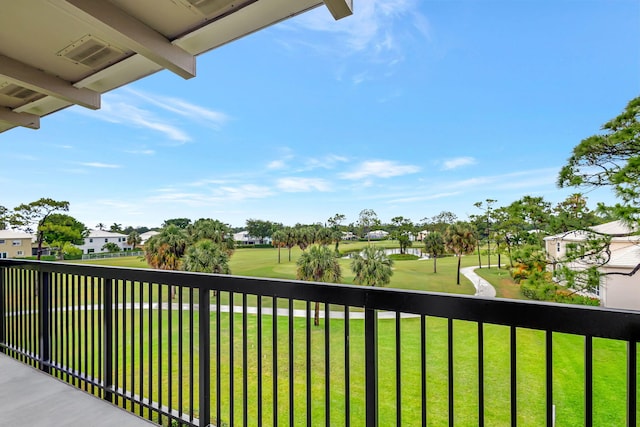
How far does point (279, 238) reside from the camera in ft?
61.7

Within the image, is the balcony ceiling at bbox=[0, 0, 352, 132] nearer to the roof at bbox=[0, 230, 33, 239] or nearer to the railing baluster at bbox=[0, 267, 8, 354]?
the railing baluster at bbox=[0, 267, 8, 354]

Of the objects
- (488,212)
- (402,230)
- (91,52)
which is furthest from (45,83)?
(402,230)

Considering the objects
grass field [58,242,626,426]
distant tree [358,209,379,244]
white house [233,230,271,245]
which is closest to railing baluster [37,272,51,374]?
grass field [58,242,626,426]

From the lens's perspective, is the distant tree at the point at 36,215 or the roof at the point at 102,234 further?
the roof at the point at 102,234

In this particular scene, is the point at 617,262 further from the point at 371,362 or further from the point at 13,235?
the point at 13,235

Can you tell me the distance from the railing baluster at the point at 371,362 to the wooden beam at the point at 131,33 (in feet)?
5.64

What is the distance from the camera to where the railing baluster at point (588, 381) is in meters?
0.87

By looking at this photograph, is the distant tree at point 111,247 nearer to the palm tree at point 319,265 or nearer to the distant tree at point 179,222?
the palm tree at point 319,265

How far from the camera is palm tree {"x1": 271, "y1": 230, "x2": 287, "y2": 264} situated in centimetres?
1840

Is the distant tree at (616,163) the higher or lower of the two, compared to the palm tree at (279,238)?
higher

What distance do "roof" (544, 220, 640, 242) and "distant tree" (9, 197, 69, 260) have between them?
10.3 meters

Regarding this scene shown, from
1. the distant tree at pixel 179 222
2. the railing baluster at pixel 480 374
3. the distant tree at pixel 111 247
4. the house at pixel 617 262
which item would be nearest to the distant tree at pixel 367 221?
the house at pixel 617 262

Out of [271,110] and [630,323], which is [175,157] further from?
[630,323]

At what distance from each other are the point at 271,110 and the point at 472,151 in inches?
637
